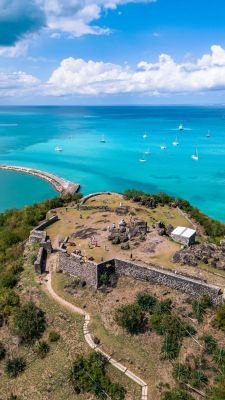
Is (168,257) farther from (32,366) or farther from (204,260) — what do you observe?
(32,366)

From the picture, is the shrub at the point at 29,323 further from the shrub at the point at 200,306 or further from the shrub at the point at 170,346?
the shrub at the point at 200,306

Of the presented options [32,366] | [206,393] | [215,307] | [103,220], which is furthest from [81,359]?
[103,220]

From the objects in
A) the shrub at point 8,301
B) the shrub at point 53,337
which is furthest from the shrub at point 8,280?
the shrub at point 53,337

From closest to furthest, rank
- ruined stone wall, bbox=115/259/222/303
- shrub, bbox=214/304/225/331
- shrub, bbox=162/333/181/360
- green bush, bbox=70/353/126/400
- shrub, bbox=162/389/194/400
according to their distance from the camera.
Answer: shrub, bbox=162/389/194/400, green bush, bbox=70/353/126/400, shrub, bbox=162/333/181/360, shrub, bbox=214/304/225/331, ruined stone wall, bbox=115/259/222/303

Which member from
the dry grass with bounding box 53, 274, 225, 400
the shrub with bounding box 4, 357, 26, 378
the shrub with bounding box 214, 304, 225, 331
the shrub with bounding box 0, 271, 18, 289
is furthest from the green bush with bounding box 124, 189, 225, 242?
the shrub with bounding box 4, 357, 26, 378

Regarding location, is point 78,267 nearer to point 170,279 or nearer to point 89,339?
point 89,339

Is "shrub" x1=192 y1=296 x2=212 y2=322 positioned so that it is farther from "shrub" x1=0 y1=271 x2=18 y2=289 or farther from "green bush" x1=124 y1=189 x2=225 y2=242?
"shrub" x1=0 y1=271 x2=18 y2=289
